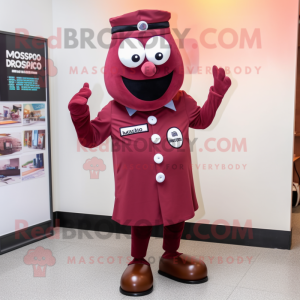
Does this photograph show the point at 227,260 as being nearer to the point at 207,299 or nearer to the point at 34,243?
the point at 207,299

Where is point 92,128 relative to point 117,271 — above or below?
above

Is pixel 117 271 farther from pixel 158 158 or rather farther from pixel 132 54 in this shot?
pixel 132 54

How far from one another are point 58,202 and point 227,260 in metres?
1.55

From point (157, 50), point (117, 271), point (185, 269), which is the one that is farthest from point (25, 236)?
point (157, 50)

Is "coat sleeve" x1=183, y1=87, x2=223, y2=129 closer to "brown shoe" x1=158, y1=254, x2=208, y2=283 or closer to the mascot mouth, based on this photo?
the mascot mouth

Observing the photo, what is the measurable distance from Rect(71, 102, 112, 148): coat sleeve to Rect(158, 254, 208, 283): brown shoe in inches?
33.4

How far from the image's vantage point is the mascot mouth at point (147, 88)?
1.99 meters

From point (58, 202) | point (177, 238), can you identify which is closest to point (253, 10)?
point (177, 238)

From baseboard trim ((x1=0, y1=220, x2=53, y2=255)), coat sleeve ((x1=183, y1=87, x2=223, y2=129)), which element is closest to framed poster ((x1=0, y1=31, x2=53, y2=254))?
baseboard trim ((x1=0, y1=220, x2=53, y2=255))

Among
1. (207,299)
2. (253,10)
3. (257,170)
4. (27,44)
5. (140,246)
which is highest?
(253,10)

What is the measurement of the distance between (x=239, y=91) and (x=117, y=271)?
1.50m

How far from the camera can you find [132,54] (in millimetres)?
1953

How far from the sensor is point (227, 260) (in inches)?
102

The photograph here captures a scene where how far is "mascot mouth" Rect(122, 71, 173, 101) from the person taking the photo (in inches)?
78.5
